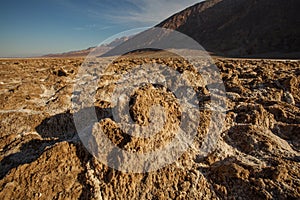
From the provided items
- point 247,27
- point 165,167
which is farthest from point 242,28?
point 165,167

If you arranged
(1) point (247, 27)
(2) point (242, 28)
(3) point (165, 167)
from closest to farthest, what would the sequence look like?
1. (3) point (165, 167)
2. (1) point (247, 27)
3. (2) point (242, 28)

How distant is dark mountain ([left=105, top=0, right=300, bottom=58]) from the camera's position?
4819 cm

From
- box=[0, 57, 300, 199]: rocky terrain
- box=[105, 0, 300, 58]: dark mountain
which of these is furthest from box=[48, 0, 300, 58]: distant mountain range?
box=[0, 57, 300, 199]: rocky terrain

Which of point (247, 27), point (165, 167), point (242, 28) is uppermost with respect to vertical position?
point (165, 167)

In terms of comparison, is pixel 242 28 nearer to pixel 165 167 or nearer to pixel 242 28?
pixel 242 28

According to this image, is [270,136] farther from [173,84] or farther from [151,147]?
[173,84]

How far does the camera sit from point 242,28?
204 ft

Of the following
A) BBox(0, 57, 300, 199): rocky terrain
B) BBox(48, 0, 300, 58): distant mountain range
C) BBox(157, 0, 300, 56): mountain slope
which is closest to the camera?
BBox(0, 57, 300, 199): rocky terrain

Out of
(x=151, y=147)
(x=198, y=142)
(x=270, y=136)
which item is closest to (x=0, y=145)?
(x=151, y=147)

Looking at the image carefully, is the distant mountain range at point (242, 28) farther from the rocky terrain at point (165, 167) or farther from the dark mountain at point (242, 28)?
the rocky terrain at point (165, 167)

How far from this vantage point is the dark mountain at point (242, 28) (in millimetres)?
48188

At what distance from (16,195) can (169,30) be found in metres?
91.0

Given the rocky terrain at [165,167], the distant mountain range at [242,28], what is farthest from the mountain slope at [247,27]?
the rocky terrain at [165,167]

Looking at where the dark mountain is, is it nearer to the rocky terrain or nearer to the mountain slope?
the mountain slope
